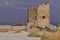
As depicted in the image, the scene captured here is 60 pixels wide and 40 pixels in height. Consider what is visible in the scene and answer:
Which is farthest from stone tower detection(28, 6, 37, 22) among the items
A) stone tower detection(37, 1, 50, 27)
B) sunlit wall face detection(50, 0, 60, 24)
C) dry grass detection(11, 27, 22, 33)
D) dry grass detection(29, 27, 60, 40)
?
sunlit wall face detection(50, 0, 60, 24)

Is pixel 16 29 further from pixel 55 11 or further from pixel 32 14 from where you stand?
pixel 55 11

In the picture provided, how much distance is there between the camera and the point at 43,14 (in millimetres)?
8633

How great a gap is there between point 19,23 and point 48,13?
1302mm

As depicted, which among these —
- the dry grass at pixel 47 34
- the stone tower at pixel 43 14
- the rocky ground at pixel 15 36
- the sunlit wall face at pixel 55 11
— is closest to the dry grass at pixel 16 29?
the rocky ground at pixel 15 36

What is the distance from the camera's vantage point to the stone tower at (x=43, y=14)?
8453 millimetres

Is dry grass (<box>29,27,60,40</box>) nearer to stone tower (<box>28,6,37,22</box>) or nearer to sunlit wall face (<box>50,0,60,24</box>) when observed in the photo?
stone tower (<box>28,6,37,22</box>)

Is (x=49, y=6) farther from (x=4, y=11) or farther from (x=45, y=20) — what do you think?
(x=4, y=11)

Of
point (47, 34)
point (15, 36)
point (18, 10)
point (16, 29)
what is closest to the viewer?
point (47, 34)

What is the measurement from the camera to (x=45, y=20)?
8.73m

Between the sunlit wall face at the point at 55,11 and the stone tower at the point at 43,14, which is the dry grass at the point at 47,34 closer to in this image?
the stone tower at the point at 43,14

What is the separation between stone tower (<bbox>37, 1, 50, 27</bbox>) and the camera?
8.45m

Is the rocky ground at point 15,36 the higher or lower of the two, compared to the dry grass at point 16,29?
lower

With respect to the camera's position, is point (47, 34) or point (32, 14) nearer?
point (47, 34)

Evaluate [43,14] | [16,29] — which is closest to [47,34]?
[43,14]
